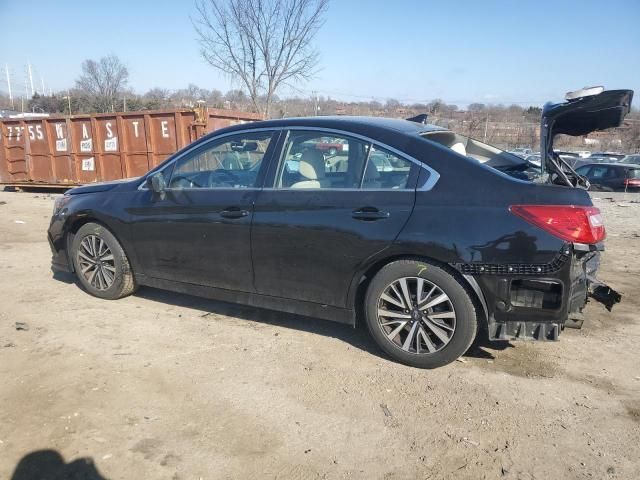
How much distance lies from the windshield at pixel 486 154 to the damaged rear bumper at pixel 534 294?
2.60 ft

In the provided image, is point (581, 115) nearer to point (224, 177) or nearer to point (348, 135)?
point (348, 135)

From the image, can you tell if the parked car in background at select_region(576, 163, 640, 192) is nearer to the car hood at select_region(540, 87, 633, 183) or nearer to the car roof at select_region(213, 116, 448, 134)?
the car hood at select_region(540, 87, 633, 183)

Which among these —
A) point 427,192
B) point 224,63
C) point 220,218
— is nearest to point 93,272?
point 220,218

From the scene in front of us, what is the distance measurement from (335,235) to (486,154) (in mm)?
1693

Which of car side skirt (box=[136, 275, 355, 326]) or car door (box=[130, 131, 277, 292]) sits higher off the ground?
car door (box=[130, 131, 277, 292])

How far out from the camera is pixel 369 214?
133 inches

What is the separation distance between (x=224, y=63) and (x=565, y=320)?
18686 mm

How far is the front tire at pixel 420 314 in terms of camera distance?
3.24 m

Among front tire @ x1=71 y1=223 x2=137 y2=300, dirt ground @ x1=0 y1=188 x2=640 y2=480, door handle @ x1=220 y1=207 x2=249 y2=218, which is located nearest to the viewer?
dirt ground @ x1=0 y1=188 x2=640 y2=480

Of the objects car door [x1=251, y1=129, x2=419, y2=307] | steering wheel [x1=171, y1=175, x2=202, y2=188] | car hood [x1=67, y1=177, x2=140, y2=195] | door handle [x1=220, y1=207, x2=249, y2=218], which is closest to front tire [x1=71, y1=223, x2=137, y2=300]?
car hood [x1=67, y1=177, x2=140, y2=195]

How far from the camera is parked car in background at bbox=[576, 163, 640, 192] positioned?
1605cm

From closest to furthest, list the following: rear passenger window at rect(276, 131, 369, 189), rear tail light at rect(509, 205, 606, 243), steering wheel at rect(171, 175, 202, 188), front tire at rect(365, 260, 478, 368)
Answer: rear tail light at rect(509, 205, 606, 243) → front tire at rect(365, 260, 478, 368) → rear passenger window at rect(276, 131, 369, 189) → steering wheel at rect(171, 175, 202, 188)

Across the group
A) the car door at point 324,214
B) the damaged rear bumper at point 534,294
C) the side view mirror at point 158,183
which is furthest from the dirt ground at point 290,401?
the side view mirror at point 158,183

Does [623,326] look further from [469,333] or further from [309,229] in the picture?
[309,229]
